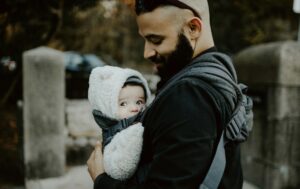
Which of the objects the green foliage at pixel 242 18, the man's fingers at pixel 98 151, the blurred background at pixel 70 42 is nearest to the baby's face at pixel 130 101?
the man's fingers at pixel 98 151

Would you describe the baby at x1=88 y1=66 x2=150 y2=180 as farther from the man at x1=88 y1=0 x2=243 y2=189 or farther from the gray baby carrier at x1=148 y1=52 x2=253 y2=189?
the gray baby carrier at x1=148 y1=52 x2=253 y2=189

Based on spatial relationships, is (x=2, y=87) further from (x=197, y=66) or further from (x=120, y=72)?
(x=197, y=66)

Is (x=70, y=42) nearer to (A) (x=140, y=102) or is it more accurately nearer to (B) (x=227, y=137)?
(A) (x=140, y=102)

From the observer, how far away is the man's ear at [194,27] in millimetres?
1435

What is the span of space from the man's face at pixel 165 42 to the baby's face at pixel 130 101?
482 millimetres

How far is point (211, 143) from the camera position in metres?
1.31

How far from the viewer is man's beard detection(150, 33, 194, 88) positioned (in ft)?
4.70

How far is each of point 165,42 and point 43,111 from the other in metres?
3.65

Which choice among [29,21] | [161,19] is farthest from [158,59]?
[29,21]

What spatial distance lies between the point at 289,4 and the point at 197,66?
26.9 feet

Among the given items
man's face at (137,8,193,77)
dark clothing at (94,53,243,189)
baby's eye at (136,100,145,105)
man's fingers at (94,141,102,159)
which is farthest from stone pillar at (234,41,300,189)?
dark clothing at (94,53,243,189)

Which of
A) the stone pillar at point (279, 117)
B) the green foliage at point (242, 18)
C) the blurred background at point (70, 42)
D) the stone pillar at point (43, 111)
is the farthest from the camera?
the green foliage at point (242, 18)

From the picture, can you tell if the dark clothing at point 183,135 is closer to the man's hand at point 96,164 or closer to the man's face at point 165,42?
the man's face at point 165,42

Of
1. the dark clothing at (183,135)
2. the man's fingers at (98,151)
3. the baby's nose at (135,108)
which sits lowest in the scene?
the man's fingers at (98,151)
